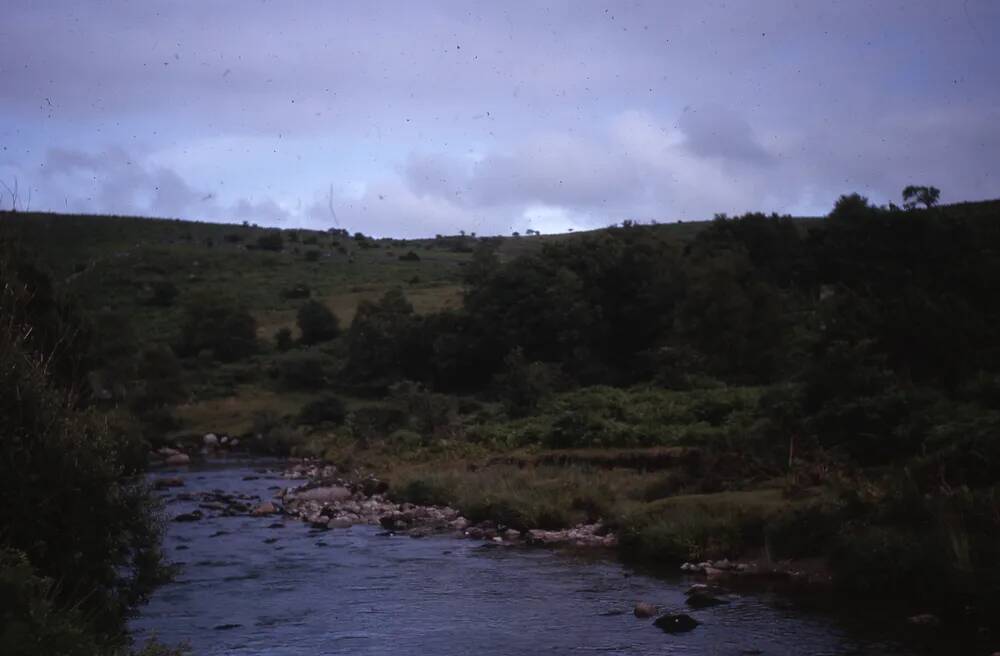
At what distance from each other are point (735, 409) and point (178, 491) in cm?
2093

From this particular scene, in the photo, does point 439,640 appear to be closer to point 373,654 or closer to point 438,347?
point 373,654

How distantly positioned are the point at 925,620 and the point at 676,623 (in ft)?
13.8

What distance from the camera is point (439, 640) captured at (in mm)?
17500

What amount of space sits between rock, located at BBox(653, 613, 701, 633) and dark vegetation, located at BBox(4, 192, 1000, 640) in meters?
3.85

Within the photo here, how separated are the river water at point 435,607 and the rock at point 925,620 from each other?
0.96 m

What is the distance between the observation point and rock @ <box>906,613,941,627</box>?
682 inches

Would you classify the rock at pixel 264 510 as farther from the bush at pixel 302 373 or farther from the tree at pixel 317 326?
the tree at pixel 317 326

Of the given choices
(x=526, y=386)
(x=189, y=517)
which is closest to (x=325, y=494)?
(x=189, y=517)

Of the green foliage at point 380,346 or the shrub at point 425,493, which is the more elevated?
the green foliage at point 380,346

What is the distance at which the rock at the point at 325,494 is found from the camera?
35375mm

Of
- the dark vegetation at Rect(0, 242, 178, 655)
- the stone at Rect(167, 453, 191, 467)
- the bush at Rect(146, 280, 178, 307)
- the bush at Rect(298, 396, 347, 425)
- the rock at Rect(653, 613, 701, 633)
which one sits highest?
the bush at Rect(146, 280, 178, 307)

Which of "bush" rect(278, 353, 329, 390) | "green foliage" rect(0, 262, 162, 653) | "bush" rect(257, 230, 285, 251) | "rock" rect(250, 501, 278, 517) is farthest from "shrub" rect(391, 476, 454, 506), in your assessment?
"bush" rect(257, 230, 285, 251)

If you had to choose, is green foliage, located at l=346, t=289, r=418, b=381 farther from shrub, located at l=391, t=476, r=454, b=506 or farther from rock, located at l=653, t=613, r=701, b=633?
rock, located at l=653, t=613, r=701, b=633

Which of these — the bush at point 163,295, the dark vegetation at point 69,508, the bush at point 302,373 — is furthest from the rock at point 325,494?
the bush at point 163,295
